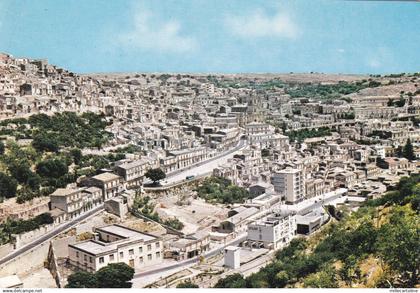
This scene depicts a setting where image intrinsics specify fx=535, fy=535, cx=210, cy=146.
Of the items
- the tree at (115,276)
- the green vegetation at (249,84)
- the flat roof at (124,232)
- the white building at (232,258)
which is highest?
the green vegetation at (249,84)

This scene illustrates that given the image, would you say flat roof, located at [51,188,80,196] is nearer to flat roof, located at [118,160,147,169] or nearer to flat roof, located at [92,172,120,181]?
flat roof, located at [92,172,120,181]

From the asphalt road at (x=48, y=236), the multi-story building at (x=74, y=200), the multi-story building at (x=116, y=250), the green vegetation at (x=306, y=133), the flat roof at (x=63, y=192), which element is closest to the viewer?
the multi-story building at (x=116, y=250)

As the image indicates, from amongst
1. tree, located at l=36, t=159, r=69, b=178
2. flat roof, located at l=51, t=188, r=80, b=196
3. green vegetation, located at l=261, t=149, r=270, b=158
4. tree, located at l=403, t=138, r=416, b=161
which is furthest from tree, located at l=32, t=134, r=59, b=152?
tree, located at l=403, t=138, r=416, b=161

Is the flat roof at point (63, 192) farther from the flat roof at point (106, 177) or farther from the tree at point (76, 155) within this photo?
the tree at point (76, 155)

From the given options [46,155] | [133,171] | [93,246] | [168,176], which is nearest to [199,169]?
[168,176]

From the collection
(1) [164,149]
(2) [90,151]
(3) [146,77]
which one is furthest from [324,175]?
(3) [146,77]

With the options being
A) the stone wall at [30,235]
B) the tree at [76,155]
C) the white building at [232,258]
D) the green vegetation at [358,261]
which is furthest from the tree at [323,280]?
the tree at [76,155]

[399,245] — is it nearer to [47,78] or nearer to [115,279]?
[115,279]
